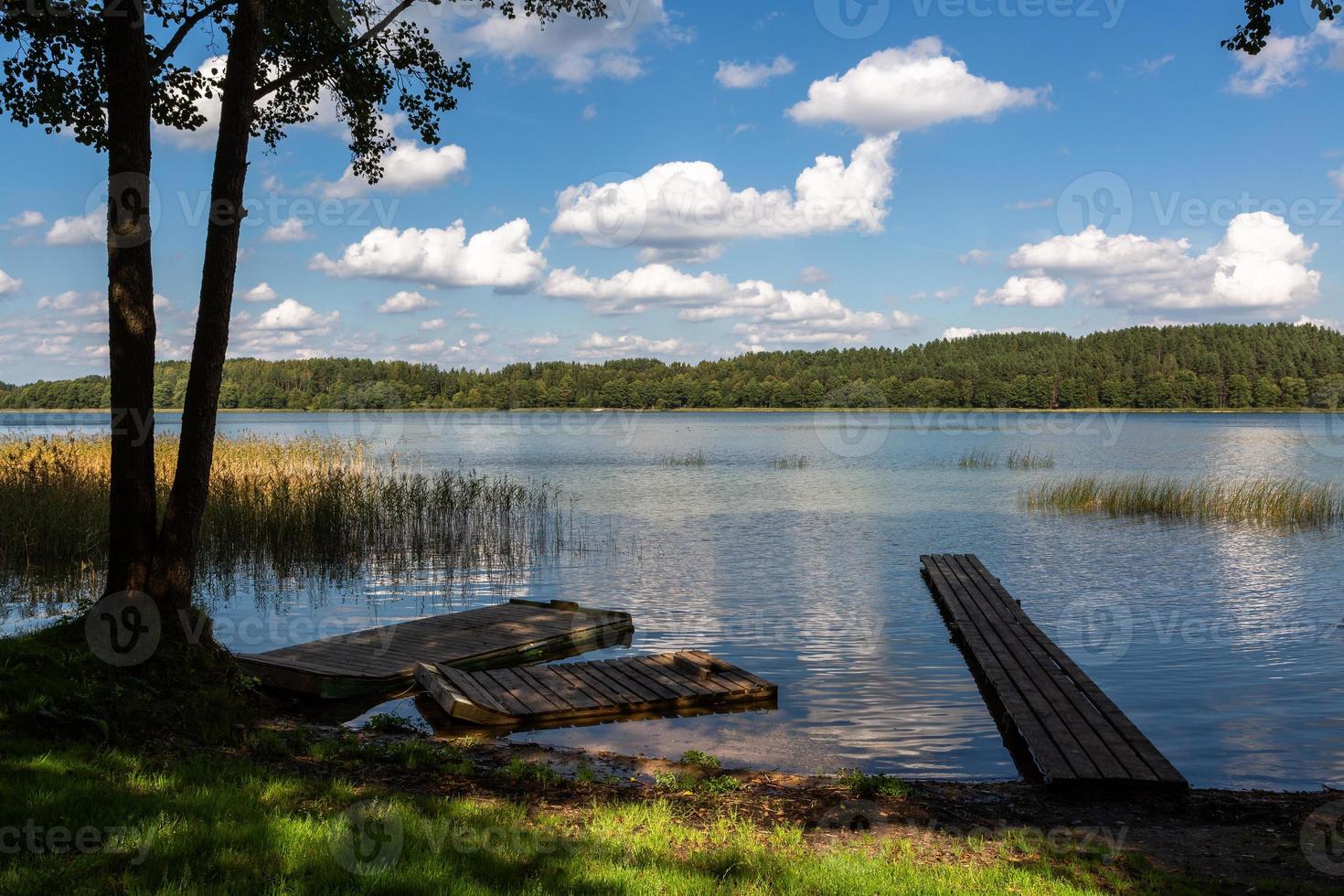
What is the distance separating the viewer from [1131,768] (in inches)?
269

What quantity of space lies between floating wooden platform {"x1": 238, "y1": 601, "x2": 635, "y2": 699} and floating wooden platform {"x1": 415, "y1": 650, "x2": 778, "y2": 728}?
0.61m

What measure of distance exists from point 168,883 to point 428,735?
4385 mm

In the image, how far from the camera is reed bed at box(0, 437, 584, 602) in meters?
15.2

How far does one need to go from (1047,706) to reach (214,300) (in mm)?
8198

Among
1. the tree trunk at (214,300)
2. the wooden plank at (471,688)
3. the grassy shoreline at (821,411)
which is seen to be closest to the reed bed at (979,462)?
the wooden plank at (471,688)

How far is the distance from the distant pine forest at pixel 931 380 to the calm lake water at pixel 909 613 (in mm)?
92622

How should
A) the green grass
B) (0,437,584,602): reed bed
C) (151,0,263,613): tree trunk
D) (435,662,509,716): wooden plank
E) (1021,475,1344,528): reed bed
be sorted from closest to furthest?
the green grass
(151,0,263,613): tree trunk
(435,662,509,716): wooden plank
(0,437,584,602): reed bed
(1021,475,1344,528): reed bed

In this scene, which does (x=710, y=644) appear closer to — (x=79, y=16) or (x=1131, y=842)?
(x=1131, y=842)

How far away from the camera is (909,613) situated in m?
14.5

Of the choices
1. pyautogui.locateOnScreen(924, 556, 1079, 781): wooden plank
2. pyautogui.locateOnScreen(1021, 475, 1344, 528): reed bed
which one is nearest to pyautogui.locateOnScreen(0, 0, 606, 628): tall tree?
pyautogui.locateOnScreen(924, 556, 1079, 781): wooden plank

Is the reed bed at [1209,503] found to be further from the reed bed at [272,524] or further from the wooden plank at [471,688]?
the wooden plank at [471,688]

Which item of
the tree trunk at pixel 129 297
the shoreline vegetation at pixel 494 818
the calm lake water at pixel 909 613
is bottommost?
the calm lake water at pixel 909 613

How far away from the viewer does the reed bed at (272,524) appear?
50.0ft

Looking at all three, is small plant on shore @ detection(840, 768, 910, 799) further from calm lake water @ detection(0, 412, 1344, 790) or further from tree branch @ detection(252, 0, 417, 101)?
tree branch @ detection(252, 0, 417, 101)
